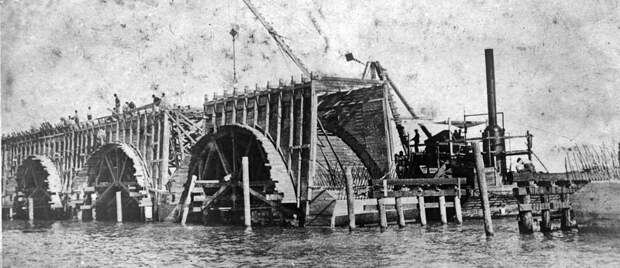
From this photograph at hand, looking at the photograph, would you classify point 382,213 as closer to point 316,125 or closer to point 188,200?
point 316,125

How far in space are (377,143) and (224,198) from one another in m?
7.85

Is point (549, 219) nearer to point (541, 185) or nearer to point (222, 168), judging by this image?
point (541, 185)

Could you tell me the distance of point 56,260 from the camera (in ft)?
59.5

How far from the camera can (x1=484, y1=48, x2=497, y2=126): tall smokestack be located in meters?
33.1

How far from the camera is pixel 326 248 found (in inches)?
731

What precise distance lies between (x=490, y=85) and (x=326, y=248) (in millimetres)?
18223

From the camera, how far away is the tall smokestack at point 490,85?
33094 millimetres

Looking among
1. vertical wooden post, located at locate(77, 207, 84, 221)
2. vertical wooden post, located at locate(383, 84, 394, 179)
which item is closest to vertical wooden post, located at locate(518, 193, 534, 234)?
vertical wooden post, located at locate(383, 84, 394, 179)

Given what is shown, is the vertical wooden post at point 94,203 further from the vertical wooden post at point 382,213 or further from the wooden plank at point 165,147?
the vertical wooden post at point 382,213

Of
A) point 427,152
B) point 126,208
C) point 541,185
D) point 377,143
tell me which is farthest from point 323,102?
point 126,208

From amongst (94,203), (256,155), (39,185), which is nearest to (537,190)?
(256,155)

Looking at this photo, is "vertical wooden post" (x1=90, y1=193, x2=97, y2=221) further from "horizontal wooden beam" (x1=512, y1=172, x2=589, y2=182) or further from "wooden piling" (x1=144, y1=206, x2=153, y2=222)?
"horizontal wooden beam" (x1=512, y1=172, x2=589, y2=182)

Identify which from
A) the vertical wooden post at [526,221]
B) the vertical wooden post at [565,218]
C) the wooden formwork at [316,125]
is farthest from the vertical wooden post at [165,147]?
the vertical wooden post at [565,218]

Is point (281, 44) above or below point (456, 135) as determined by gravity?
above
